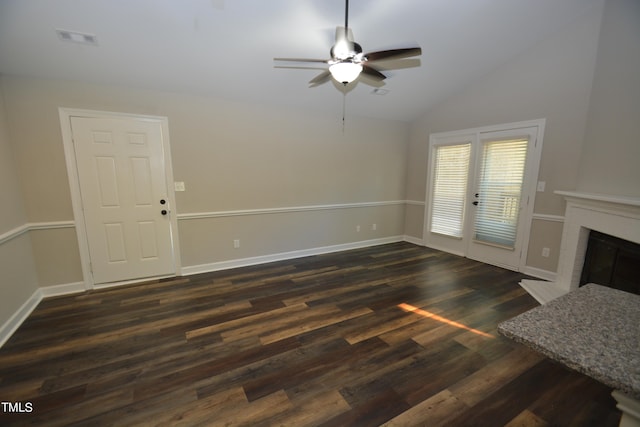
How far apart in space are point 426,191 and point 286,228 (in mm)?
2841

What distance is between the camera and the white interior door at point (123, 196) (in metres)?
3.20

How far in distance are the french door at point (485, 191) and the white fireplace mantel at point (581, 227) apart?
1.82ft

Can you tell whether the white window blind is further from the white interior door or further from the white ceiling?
A: the white interior door

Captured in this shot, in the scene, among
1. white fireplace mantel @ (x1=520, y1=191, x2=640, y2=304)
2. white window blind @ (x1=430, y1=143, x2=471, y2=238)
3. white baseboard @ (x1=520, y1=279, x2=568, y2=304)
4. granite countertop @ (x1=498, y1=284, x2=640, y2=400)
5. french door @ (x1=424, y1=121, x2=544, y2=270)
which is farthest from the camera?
white window blind @ (x1=430, y1=143, x2=471, y2=238)

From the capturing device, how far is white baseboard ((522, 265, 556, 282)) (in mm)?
3625

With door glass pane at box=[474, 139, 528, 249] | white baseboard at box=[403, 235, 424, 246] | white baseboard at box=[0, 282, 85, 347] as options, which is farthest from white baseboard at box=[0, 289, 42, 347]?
door glass pane at box=[474, 139, 528, 249]

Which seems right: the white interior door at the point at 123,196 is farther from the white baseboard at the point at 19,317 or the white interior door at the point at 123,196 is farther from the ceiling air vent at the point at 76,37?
the ceiling air vent at the point at 76,37

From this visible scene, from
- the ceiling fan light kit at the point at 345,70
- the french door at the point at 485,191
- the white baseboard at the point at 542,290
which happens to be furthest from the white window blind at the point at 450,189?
the ceiling fan light kit at the point at 345,70

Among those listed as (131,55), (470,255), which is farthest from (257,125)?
(470,255)

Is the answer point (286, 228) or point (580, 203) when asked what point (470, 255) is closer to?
point (580, 203)

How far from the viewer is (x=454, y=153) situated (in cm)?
472

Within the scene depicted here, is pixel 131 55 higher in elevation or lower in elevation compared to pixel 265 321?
higher

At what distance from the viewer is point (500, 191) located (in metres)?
4.10

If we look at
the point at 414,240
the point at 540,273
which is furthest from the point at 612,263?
the point at 414,240
